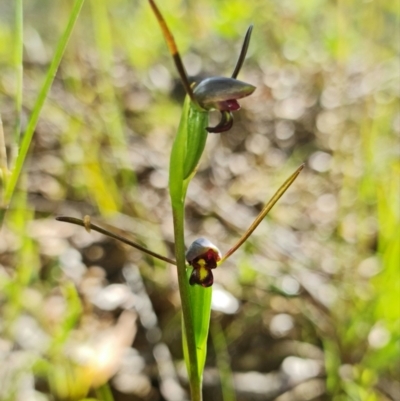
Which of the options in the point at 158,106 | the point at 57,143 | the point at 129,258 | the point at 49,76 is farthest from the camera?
the point at 158,106

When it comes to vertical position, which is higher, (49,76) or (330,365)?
(49,76)

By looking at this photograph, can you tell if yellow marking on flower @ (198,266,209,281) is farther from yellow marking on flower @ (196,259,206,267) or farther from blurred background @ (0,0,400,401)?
blurred background @ (0,0,400,401)

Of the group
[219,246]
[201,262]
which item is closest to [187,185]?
[201,262]

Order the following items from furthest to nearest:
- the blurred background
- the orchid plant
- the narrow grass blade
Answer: the blurred background → the narrow grass blade → the orchid plant

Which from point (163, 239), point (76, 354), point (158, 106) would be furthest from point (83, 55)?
point (76, 354)

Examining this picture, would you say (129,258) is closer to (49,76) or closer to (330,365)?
(330,365)

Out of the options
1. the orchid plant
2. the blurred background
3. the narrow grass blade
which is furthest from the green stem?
the blurred background
